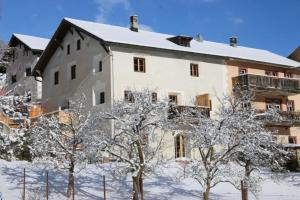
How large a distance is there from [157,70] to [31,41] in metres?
17.8

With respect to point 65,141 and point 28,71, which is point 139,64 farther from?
point 28,71

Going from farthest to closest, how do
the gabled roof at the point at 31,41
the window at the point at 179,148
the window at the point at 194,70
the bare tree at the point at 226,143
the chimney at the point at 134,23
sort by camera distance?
1. the gabled roof at the point at 31,41
2. the chimney at the point at 134,23
3. the window at the point at 194,70
4. the window at the point at 179,148
5. the bare tree at the point at 226,143

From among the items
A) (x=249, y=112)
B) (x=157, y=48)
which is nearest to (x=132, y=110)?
(x=249, y=112)

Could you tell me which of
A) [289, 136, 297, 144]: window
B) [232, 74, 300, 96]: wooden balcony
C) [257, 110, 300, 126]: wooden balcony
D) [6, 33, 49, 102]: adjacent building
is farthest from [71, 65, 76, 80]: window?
[289, 136, 297, 144]: window

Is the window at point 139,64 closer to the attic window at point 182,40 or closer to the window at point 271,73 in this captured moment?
the attic window at point 182,40

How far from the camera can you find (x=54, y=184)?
24562mm

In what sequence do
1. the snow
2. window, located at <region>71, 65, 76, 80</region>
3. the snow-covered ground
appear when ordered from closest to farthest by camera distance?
the snow-covered ground
the snow
window, located at <region>71, 65, 76, 80</region>

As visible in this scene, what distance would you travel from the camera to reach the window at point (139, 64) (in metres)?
34.3

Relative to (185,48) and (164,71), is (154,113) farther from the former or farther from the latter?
(185,48)

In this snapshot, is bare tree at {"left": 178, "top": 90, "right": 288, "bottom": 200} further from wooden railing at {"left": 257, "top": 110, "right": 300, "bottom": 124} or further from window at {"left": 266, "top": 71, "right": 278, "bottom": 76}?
window at {"left": 266, "top": 71, "right": 278, "bottom": 76}

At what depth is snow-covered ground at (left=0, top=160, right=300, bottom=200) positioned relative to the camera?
23094 millimetres

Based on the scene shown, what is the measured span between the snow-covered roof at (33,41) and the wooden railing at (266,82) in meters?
18.6

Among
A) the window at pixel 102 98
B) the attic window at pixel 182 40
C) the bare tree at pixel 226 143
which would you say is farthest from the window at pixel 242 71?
the bare tree at pixel 226 143

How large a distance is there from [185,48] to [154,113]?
15881 mm
